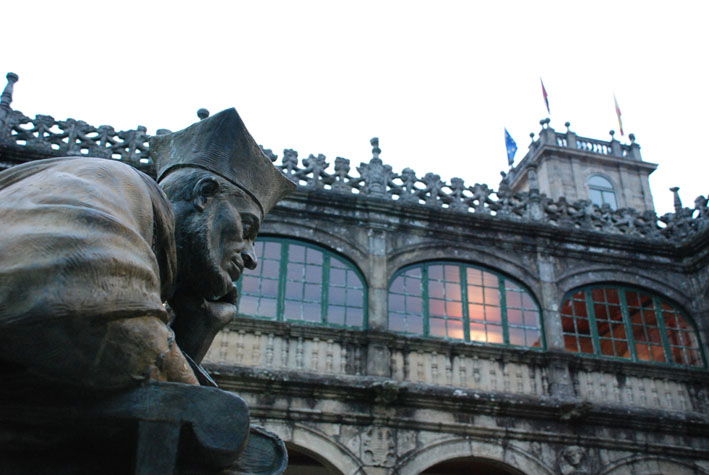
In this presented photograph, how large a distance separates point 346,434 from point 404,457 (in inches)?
37.1

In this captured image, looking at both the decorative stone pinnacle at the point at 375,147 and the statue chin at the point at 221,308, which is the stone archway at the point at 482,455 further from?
the statue chin at the point at 221,308

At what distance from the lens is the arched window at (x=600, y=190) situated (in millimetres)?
28234

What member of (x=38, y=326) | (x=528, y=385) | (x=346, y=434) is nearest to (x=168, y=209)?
(x=38, y=326)

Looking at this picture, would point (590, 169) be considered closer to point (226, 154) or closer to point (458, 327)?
point (458, 327)

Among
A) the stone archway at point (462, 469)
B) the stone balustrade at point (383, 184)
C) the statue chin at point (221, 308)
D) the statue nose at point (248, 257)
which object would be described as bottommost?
the statue chin at point (221, 308)

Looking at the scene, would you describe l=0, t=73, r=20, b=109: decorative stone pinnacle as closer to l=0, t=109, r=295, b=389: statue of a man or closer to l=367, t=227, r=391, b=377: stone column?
l=367, t=227, r=391, b=377: stone column

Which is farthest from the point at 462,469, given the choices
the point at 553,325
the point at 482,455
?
the point at 553,325

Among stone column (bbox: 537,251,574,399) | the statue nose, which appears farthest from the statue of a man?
stone column (bbox: 537,251,574,399)

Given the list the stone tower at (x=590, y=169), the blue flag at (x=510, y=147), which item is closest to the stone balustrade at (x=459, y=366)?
the stone tower at (x=590, y=169)

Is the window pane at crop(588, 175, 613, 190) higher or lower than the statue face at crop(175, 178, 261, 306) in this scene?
higher

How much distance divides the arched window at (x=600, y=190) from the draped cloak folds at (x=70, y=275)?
92.5ft

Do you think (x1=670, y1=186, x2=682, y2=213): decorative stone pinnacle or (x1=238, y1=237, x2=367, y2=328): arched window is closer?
(x1=238, y1=237, x2=367, y2=328): arched window

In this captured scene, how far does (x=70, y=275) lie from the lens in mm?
1389

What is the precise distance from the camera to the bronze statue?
1.37 meters
